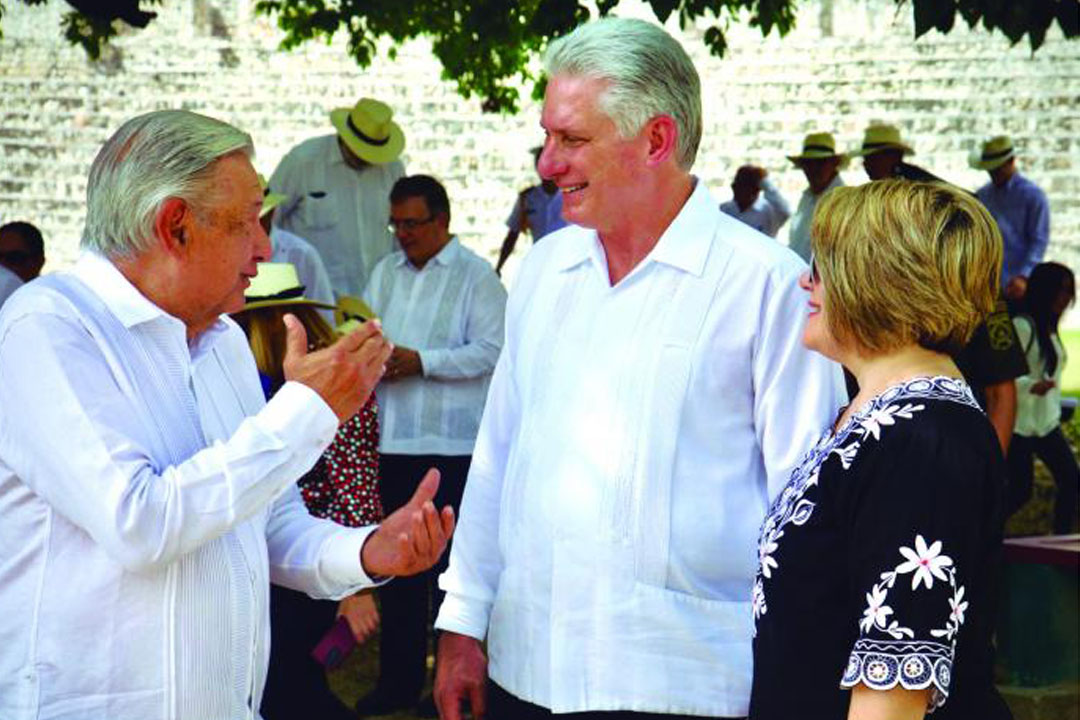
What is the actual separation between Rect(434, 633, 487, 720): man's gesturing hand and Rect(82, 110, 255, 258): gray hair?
1059mm

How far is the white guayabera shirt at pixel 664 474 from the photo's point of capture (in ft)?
10.0

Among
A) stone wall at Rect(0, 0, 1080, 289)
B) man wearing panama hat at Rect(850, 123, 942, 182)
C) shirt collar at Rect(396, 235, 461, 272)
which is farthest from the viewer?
stone wall at Rect(0, 0, 1080, 289)

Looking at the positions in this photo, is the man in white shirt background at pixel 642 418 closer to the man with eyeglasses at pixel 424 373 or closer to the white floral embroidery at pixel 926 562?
the white floral embroidery at pixel 926 562

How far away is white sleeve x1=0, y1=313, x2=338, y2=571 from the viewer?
2.55 meters

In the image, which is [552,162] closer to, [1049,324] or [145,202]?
[145,202]

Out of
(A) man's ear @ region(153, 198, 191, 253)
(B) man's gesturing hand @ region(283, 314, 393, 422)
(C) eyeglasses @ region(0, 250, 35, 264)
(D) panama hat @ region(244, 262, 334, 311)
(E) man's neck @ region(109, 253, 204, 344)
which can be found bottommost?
(C) eyeglasses @ region(0, 250, 35, 264)

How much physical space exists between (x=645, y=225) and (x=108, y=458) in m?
1.13

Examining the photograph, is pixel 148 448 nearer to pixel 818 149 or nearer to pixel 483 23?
pixel 483 23

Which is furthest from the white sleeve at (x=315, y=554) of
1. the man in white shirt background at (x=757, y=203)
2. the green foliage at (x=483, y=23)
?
the man in white shirt background at (x=757, y=203)

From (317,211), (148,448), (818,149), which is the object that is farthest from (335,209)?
(148,448)

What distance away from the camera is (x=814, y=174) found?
41.1 ft

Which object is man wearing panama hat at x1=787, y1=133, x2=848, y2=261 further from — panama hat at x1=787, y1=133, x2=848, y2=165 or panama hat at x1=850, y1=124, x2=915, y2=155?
panama hat at x1=850, y1=124, x2=915, y2=155

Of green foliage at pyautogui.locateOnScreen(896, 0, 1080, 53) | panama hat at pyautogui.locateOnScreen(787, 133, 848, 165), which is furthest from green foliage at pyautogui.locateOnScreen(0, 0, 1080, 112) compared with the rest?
→ panama hat at pyautogui.locateOnScreen(787, 133, 848, 165)

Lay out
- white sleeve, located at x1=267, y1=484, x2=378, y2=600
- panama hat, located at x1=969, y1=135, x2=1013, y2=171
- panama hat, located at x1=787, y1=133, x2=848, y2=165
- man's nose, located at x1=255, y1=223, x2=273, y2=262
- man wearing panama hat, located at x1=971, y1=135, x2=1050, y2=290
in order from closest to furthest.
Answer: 1. man's nose, located at x1=255, y1=223, x2=273, y2=262
2. white sleeve, located at x1=267, y1=484, x2=378, y2=600
3. panama hat, located at x1=787, y1=133, x2=848, y2=165
4. man wearing panama hat, located at x1=971, y1=135, x2=1050, y2=290
5. panama hat, located at x1=969, y1=135, x2=1013, y2=171
